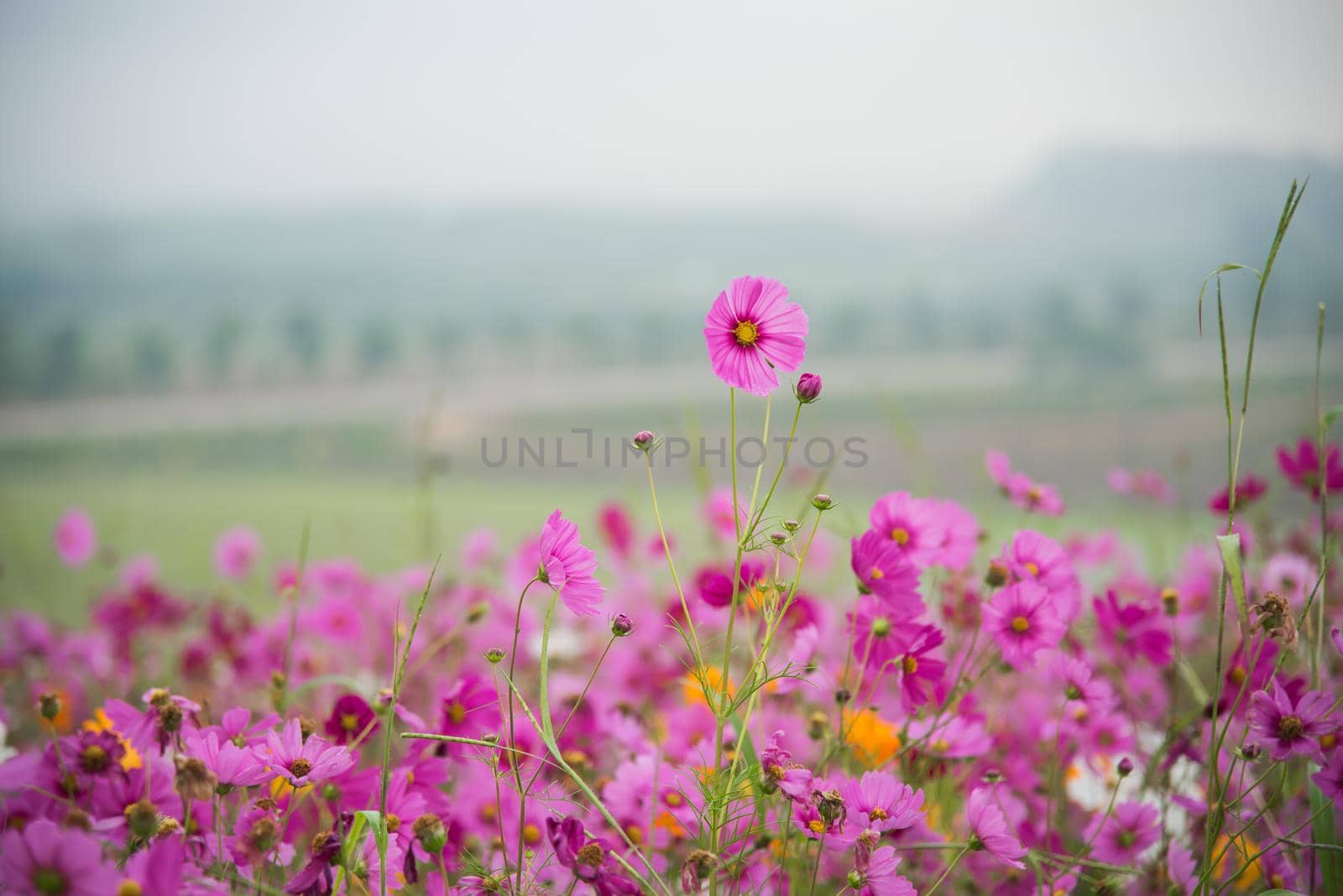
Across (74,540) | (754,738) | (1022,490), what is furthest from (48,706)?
(74,540)

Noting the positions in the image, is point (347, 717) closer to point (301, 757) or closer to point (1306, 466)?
point (301, 757)

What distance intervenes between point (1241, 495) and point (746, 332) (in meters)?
0.46

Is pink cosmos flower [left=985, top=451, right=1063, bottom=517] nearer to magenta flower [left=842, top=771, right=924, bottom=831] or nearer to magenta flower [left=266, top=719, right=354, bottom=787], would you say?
magenta flower [left=842, top=771, right=924, bottom=831]

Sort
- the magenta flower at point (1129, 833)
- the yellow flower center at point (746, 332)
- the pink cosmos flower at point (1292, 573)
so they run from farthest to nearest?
the pink cosmos flower at point (1292, 573) < the magenta flower at point (1129, 833) < the yellow flower center at point (746, 332)

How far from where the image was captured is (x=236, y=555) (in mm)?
1121

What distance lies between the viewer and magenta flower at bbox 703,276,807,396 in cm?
38

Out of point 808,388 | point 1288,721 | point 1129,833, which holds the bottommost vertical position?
point 1129,833

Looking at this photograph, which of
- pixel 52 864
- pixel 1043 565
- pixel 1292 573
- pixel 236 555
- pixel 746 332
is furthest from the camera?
pixel 236 555

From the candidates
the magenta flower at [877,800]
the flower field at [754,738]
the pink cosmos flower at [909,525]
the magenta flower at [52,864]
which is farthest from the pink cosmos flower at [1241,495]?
the magenta flower at [52,864]

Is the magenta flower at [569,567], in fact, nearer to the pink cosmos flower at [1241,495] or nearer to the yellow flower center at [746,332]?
the yellow flower center at [746,332]

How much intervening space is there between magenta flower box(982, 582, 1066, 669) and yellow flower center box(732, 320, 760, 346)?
0.61 ft

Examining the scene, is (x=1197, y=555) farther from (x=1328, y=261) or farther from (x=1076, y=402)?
(x=1328, y=261)

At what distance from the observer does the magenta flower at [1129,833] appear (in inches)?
19.9

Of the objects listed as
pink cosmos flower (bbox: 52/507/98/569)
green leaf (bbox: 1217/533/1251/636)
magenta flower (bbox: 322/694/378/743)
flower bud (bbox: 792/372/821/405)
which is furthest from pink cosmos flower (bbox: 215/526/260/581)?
green leaf (bbox: 1217/533/1251/636)
